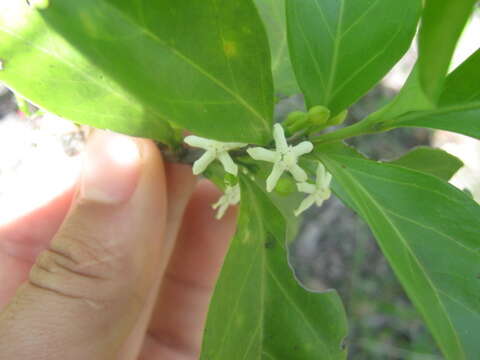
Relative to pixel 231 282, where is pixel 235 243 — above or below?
above

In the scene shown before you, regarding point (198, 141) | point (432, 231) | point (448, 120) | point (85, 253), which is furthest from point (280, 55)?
point (85, 253)

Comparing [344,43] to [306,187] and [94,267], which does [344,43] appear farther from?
[94,267]

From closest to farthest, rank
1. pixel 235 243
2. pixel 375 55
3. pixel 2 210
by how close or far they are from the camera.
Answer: pixel 375 55 → pixel 235 243 → pixel 2 210

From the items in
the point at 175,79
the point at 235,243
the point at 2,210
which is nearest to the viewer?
the point at 175,79

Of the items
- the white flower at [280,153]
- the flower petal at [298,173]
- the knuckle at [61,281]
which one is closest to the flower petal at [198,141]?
the white flower at [280,153]

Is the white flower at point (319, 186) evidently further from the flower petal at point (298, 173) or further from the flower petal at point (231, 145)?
the flower petal at point (231, 145)

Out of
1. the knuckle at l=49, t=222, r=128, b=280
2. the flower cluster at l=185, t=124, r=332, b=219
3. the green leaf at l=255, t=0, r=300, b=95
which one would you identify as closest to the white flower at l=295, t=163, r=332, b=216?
the flower cluster at l=185, t=124, r=332, b=219


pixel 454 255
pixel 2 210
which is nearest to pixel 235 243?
pixel 454 255

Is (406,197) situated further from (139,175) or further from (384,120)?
(139,175)
